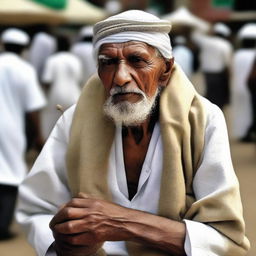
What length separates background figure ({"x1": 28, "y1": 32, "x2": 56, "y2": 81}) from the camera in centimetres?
1335

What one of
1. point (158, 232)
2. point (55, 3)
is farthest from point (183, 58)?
point (158, 232)

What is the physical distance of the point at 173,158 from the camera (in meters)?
2.80

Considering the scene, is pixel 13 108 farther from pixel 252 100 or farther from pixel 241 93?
pixel 241 93

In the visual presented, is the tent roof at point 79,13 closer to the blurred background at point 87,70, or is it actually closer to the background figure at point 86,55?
the blurred background at point 87,70

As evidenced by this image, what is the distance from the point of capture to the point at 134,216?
8.90 feet

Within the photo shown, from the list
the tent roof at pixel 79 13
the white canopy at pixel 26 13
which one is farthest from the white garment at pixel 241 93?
the tent roof at pixel 79 13

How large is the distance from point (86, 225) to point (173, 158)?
39 centimetres

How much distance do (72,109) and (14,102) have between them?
13.5ft

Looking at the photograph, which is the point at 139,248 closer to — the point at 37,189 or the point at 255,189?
the point at 37,189

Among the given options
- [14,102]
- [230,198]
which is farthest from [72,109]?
[14,102]

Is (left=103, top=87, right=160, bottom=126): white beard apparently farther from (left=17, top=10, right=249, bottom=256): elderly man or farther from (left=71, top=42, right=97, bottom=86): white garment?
(left=71, top=42, right=97, bottom=86): white garment

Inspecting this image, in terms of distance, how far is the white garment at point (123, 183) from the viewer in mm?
2752

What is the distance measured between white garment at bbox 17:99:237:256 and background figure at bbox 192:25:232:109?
10.9m

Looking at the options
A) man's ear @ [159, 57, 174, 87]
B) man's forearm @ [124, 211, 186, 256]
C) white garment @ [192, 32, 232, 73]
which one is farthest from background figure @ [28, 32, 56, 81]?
man's forearm @ [124, 211, 186, 256]
